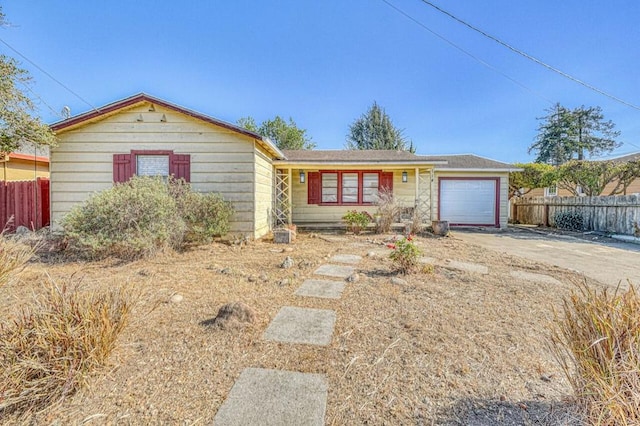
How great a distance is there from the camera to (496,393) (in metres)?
1.93

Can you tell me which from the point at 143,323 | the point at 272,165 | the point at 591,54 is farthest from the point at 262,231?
the point at 591,54

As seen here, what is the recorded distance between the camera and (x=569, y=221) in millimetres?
12289

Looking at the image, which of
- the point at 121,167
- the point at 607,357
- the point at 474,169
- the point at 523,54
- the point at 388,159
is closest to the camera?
the point at 607,357

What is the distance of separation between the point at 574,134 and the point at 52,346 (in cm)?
4024

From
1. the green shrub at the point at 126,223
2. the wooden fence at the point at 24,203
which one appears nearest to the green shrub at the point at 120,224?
the green shrub at the point at 126,223

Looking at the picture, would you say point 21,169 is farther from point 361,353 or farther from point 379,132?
point 379,132

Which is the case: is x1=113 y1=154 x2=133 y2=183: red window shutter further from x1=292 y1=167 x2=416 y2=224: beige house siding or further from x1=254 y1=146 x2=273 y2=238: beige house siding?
x1=292 y1=167 x2=416 y2=224: beige house siding

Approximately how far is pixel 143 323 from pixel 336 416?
1994 millimetres

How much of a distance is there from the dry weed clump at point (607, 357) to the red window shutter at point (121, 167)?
8659 mm

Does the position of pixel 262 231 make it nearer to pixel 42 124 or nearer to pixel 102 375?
pixel 42 124

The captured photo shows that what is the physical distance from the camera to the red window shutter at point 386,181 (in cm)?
1163

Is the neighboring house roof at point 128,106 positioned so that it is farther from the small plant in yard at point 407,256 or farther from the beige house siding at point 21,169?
the beige house siding at point 21,169

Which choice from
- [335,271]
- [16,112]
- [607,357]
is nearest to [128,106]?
[16,112]

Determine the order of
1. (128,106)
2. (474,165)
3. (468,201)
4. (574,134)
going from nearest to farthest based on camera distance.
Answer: (128,106), (474,165), (468,201), (574,134)
